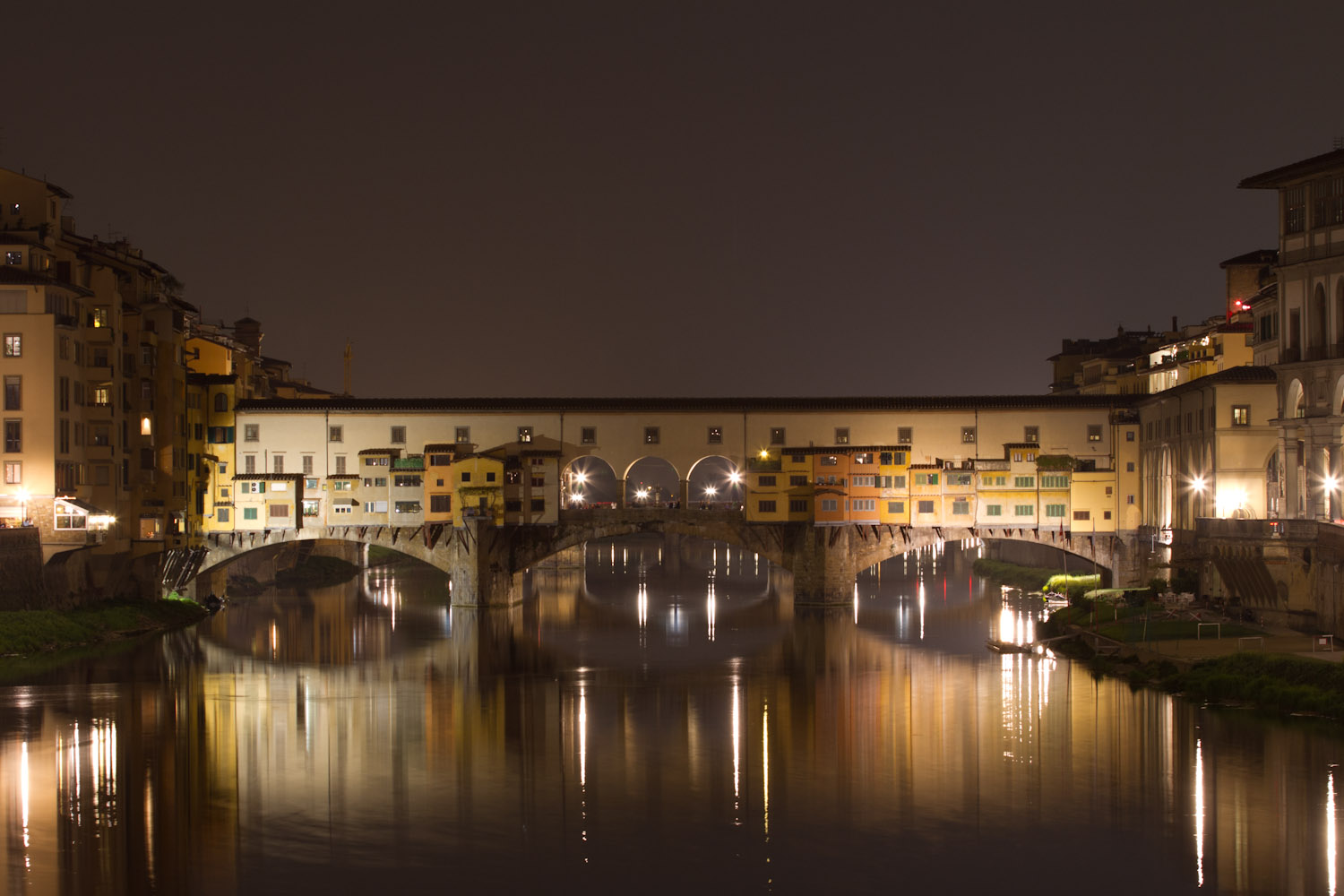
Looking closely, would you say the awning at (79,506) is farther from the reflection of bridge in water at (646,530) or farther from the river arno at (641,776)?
the reflection of bridge in water at (646,530)

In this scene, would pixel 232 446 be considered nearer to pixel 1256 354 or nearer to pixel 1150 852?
pixel 1256 354

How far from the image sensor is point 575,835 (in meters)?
23.0

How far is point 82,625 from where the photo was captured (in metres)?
43.1

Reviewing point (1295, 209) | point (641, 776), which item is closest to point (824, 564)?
point (1295, 209)

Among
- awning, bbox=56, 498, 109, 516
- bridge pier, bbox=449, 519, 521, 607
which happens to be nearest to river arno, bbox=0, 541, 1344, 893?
awning, bbox=56, 498, 109, 516

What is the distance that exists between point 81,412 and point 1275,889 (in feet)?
128

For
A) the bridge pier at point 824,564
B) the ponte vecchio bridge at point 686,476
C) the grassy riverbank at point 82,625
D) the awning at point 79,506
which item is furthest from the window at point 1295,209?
the grassy riverbank at point 82,625

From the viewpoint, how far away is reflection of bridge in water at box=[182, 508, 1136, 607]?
53.2 m

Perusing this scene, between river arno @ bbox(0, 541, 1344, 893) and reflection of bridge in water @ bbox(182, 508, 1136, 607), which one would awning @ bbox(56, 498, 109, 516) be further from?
reflection of bridge in water @ bbox(182, 508, 1136, 607)

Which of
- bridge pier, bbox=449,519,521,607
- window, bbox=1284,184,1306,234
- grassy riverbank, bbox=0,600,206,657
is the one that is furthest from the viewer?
bridge pier, bbox=449,519,521,607

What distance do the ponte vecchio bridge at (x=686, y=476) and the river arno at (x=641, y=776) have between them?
9509 millimetres

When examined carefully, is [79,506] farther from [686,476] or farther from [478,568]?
[686,476]

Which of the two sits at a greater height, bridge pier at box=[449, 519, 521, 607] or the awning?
the awning

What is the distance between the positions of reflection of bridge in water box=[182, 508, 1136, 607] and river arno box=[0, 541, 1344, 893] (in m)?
8.85
